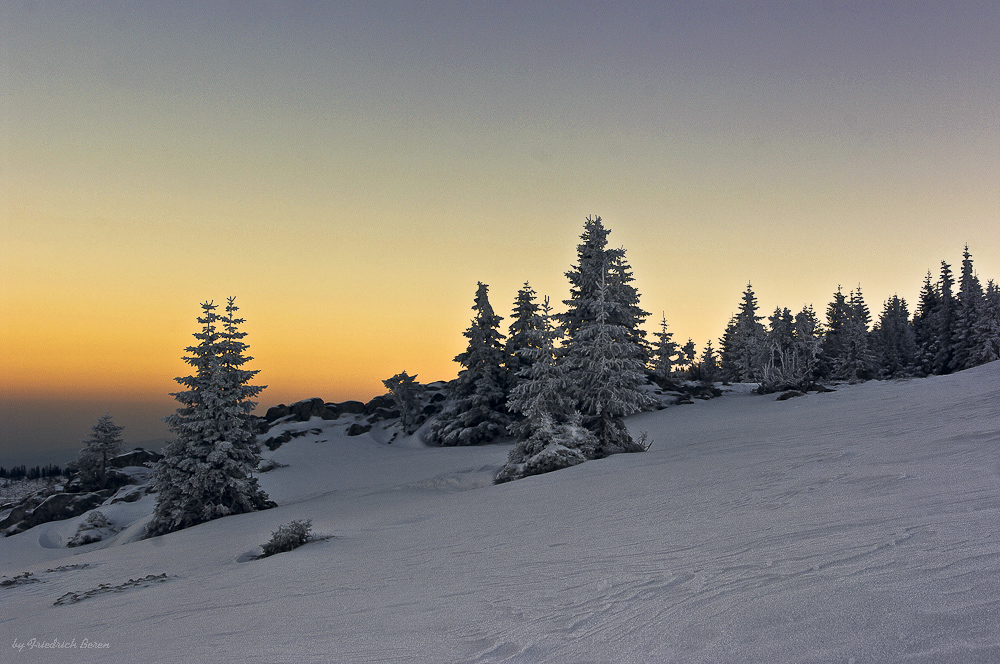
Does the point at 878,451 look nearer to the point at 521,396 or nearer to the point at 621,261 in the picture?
the point at 521,396

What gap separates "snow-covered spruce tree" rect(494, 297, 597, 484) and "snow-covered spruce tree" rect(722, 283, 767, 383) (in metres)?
52.2

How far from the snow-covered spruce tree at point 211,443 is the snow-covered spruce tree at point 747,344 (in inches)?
2348

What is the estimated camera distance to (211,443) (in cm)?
2044

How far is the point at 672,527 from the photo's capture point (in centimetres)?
648

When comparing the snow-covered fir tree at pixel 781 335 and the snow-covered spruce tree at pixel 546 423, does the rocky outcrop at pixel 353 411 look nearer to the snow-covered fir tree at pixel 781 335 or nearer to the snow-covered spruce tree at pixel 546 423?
the snow-covered spruce tree at pixel 546 423

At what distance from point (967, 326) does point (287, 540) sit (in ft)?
215

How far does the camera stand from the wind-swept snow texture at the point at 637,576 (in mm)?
3189

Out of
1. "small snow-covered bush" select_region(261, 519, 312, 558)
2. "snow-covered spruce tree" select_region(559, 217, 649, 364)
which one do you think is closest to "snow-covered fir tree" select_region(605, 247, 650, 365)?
"snow-covered spruce tree" select_region(559, 217, 649, 364)

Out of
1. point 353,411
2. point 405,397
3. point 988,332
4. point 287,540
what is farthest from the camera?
point 353,411

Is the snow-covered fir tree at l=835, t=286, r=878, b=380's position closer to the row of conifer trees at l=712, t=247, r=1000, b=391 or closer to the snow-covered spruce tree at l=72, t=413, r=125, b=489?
the row of conifer trees at l=712, t=247, r=1000, b=391

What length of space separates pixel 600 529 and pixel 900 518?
3420 mm

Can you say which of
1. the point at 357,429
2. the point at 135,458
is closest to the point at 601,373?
the point at 357,429

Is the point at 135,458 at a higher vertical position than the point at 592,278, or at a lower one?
lower

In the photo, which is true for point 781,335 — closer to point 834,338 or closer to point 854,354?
point 854,354
